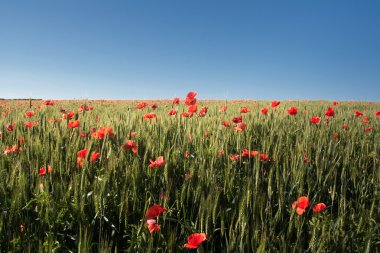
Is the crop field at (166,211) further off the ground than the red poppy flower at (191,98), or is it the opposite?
the red poppy flower at (191,98)

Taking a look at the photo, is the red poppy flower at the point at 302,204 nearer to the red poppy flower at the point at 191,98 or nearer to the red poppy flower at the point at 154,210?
the red poppy flower at the point at 154,210

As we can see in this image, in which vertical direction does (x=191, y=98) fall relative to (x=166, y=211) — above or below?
above

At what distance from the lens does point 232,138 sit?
267 centimetres

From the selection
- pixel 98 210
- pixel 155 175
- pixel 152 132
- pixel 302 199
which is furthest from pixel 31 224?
pixel 152 132

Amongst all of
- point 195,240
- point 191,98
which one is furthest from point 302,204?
point 191,98

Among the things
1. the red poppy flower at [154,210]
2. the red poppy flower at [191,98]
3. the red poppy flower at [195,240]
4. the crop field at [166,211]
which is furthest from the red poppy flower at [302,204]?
the red poppy flower at [191,98]

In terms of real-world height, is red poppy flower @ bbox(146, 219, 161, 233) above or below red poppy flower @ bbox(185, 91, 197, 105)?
below

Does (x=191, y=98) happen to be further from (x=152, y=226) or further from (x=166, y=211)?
(x=152, y=226)

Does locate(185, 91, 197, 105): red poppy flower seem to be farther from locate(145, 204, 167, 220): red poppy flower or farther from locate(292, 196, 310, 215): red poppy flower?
locate(145, 204, 167, 220): red poppy flower

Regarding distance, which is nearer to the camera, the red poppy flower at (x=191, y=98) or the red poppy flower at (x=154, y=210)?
the red poppy flower at (x=154, y=210)

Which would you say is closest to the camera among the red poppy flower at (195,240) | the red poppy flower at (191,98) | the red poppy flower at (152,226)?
the red poppy flower at (195,240)

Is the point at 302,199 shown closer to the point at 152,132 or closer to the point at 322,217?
the point at 322,217

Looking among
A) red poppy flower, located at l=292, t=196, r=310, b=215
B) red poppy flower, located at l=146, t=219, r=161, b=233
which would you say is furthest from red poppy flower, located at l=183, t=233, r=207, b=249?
red poppy flower, located at l=292, t=196, r=310, b=215

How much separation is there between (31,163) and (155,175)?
0.80m
